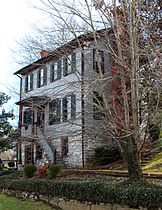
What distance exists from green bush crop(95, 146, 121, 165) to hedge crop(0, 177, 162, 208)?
415 cm

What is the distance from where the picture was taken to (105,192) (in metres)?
7.27

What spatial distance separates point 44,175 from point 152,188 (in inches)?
264

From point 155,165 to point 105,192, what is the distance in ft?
14.0

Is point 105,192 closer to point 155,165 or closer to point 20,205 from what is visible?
point 20,205

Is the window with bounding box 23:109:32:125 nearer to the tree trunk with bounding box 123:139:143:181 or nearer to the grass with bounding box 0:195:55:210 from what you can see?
the grass with bounding box 0:195:55:210

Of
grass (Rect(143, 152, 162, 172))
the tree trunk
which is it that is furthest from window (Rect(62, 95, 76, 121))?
grass (Rect(143, 152, 162, 172))

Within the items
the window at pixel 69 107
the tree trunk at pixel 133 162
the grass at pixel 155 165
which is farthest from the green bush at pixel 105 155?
the tree trunk at pixel 133 162

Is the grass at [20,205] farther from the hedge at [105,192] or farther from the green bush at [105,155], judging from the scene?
the green bush at [105,155]

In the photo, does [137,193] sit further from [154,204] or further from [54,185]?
[54,185]

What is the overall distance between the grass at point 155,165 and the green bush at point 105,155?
2.35 metres

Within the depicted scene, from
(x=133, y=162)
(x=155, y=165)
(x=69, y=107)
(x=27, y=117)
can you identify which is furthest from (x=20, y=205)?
(x=27, y=117)

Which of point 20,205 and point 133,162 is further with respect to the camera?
point 20,205

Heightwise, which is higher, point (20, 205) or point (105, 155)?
point (105, 155)

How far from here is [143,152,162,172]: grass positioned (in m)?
10.2
